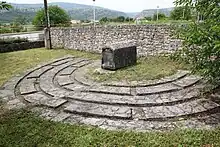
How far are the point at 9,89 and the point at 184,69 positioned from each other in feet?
18.8

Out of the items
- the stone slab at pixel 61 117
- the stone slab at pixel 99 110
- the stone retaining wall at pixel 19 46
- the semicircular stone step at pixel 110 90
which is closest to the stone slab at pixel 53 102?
the stone slab at pixel 99 110

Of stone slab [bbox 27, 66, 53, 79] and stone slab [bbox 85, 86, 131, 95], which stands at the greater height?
stone slab [bbox 27, 66, 53, 79]

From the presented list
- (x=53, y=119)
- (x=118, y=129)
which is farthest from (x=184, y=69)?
(x=53, y=119)

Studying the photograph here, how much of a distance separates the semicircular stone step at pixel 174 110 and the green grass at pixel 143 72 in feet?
6.18

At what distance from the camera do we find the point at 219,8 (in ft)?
12.6

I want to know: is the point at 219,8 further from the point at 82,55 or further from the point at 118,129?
the point at 82,55

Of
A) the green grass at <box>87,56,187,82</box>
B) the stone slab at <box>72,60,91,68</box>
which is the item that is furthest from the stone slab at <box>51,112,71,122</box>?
the stone slab at <box>72,60,91,68</box>

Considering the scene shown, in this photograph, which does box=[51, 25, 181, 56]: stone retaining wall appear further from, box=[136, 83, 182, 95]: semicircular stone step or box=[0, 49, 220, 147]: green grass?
box=[0, 49, 220, 147]: green grass

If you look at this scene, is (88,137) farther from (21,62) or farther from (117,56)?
(21,62)

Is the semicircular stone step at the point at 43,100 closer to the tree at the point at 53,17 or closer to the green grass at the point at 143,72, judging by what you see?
the green grass at the point at 143,72

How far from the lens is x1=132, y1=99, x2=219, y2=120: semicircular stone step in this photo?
4445 mm

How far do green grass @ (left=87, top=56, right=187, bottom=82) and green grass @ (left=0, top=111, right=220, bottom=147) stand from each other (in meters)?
2.93

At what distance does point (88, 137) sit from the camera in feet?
12.3

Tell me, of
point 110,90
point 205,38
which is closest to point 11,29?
point 110,90
